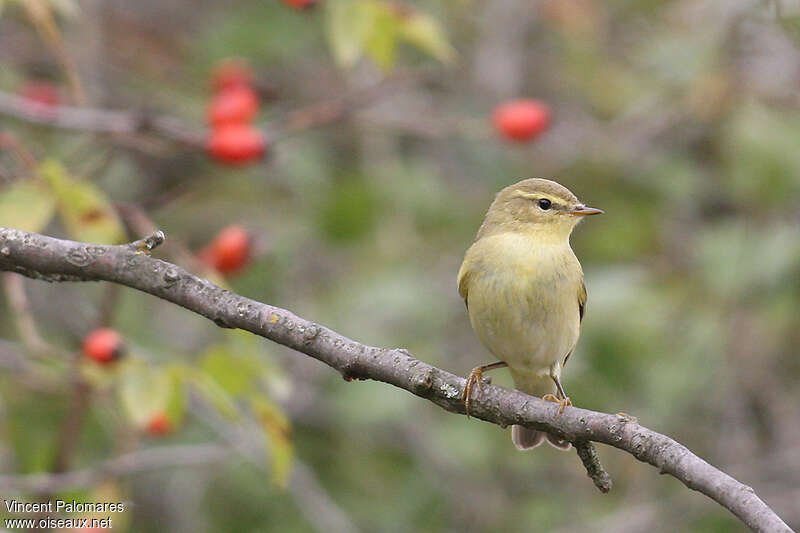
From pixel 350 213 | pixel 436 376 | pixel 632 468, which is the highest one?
pixel 350 213

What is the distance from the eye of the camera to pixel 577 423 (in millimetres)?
2193

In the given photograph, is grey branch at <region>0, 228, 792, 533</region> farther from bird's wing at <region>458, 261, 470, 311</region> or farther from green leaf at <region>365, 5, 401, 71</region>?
green leaf at <region>365, 5, 401, 71</region>

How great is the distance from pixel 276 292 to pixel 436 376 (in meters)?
4.43

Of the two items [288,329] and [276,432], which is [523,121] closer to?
[276,432]

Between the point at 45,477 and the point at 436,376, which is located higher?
the point at 45,477

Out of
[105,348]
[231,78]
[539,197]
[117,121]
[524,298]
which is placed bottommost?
[105,348]

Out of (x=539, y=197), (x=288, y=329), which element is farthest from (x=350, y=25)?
(x=288, y=329)

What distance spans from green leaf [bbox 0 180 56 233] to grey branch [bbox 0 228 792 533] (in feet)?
2.76

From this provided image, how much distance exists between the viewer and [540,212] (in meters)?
4.05

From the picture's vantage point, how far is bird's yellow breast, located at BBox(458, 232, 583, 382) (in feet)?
12.1

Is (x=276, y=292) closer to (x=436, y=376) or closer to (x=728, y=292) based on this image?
(x=728, y=292)

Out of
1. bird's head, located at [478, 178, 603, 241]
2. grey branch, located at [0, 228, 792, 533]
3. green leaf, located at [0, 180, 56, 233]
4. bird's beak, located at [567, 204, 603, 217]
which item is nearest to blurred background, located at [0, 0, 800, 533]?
green leaf, located at [0, 180, 56, 233]

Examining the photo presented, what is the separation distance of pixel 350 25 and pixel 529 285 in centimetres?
135

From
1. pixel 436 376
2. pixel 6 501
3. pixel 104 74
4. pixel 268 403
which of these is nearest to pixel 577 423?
pixel 436 376
